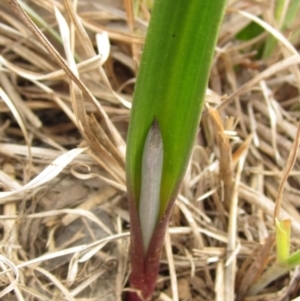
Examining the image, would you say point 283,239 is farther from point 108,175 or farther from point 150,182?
point 108,175

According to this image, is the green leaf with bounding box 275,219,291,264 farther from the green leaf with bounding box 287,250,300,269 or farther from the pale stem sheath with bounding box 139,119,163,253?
the pale stem sheath with bounding box 139,119,163,253

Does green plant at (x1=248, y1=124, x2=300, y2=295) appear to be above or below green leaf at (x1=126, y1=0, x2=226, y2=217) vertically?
below

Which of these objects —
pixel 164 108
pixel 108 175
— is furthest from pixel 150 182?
pixel 108 175

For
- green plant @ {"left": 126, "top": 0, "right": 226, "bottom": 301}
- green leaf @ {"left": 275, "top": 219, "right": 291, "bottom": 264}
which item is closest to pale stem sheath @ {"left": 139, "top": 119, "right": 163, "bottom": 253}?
green plant @ {"left": 126, "top": 0, "right": 226, "bottom": 301}

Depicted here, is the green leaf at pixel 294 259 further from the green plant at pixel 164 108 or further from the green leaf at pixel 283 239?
the green plant at pixel 164 108

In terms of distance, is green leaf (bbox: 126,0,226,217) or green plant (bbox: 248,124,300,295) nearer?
green leaf (bbox: 126,0,226,217)

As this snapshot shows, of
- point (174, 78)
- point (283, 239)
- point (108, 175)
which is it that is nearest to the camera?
point (174, 78)

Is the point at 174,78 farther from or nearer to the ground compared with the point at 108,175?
farther from the ground
